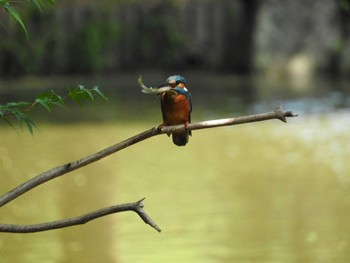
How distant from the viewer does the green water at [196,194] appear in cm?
665

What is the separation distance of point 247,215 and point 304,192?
974mm

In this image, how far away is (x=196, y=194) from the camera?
856 cm

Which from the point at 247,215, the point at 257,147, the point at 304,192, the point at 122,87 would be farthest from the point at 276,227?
the point at 122,87

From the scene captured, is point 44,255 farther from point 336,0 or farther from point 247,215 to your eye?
point 336,0

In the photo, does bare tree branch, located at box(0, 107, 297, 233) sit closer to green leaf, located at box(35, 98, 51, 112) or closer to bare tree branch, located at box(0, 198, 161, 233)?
bare tree branch, located at box(0, 198, 161, 233)

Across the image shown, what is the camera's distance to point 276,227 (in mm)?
7250

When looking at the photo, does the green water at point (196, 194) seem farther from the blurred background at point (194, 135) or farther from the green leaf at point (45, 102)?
the green leaf at point (45, 102)

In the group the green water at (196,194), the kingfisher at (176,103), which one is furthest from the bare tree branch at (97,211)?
the green water at (196,194)

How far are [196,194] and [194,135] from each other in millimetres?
3775

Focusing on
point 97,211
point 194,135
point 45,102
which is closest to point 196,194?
point 194,135

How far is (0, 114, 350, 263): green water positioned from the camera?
6652 mm

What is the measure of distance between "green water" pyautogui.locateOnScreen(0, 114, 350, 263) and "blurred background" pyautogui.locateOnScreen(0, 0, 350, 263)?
0.02m

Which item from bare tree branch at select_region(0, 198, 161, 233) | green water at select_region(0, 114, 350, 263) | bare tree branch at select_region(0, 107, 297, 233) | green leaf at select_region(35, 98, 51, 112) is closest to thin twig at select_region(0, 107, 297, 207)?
bare tree branch at select_region(0, 107, 297, 233)

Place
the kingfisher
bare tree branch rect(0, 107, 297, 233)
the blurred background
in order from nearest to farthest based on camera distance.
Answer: bare tree branch rect(0, 107, 297, 233), the kingfisher, the blurred background
